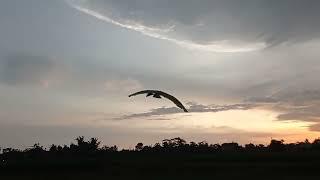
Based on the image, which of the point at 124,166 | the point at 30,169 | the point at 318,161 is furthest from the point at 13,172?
the point at 318,161

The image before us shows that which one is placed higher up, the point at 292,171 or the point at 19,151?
the point at 19,151

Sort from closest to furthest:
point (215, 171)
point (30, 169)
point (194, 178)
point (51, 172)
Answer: point (194, 178), point (215, 171), point (51, 172), point (30, 169)

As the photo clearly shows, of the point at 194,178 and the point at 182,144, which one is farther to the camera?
the point at 182,144

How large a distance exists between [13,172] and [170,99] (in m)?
66.0

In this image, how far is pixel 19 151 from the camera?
117 m

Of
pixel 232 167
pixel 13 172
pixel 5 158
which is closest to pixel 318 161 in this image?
pixel 232 167

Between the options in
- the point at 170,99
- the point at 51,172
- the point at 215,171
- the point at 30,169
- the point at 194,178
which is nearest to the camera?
the point at 170,99

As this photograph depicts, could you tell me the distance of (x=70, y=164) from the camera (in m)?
87.1

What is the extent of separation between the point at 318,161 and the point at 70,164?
1532 inches

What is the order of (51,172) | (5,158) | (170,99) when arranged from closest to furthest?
1. (170,99)
2. (51,172)
3. (5,158)

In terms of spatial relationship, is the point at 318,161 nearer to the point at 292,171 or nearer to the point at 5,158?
the point at 292,171

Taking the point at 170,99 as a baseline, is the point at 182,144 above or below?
above

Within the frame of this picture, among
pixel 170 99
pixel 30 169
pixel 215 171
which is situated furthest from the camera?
pixel 30 169

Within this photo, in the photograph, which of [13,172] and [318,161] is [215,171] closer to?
[318,161]
